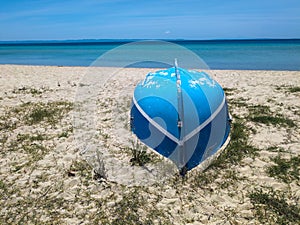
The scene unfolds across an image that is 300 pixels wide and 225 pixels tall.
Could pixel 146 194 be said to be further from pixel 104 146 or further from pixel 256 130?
pixel 256 130

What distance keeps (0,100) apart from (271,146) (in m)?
8.76

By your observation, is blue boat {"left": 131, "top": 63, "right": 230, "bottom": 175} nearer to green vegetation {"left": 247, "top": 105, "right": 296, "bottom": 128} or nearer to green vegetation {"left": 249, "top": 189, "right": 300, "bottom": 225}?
green vegetation {"left": 249, "top": 189, "right": 300, "bottom": 225}

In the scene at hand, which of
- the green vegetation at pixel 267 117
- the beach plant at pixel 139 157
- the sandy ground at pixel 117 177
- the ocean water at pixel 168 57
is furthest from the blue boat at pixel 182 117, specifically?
the green vegetation at pixel 267 117

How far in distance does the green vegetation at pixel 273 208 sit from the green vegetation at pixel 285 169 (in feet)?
1.69

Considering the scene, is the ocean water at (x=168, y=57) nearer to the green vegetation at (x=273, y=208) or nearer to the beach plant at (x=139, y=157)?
the beach plant at (x=139, y=157)

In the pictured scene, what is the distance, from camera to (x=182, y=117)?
4.78 metres

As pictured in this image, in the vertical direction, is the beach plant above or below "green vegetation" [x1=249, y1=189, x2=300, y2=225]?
above

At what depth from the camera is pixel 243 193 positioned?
4301 mm

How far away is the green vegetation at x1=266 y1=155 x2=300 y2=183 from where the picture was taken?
4664mm

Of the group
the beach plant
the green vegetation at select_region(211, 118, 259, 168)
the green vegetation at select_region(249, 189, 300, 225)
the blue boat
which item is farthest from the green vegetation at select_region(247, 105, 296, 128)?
the beach plant

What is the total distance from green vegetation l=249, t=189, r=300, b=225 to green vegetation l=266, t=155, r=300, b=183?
0.52 metres

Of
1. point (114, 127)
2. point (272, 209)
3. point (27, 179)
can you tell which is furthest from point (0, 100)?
point (272, 209)

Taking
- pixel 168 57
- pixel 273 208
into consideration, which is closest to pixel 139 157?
pixel 273 208

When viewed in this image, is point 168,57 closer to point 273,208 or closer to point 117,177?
point 117,177
